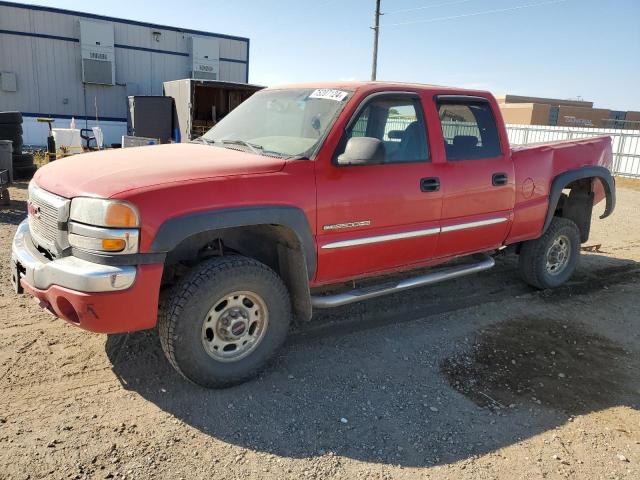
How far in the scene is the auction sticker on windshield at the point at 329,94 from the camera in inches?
151

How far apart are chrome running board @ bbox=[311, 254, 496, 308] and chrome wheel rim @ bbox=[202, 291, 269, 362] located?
45 centimetres

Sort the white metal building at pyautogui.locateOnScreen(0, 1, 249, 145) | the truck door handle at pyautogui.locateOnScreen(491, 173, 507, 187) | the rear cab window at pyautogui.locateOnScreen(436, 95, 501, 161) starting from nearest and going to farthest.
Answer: the rear cab window at pyautogui.locateOnScreen(436, 95, 501, 161) < the truck door handle at pyautogui.locateOnScreen(491, 173, 507, 187) < the white metal building at pyautogui.locateOnScreen(0, 1, 249, 145)

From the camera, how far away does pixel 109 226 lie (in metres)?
2.77

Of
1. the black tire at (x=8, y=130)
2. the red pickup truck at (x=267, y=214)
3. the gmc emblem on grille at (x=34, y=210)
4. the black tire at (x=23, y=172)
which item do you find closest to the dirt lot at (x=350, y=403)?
the red pickup truck at (x=267, y=214)

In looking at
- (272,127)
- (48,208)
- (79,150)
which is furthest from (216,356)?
(79,150)

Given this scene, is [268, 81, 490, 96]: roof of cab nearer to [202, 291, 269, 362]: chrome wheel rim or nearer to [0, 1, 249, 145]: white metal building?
[202, 291, 269, 362]: chrome wheel rim

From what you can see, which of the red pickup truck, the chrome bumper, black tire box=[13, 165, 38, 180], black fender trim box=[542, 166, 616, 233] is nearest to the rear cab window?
the red pickup truck

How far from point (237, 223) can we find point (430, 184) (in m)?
1.70

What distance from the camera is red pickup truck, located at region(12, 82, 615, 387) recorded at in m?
2.84

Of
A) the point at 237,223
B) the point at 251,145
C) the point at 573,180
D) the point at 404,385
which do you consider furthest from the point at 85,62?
the point at 404,385

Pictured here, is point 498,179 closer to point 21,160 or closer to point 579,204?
point 579,204

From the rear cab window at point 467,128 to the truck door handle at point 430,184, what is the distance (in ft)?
0.96

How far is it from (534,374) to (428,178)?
168 cm

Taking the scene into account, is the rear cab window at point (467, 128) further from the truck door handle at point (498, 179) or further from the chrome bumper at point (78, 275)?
the chrome bumper at point (78, 275)
